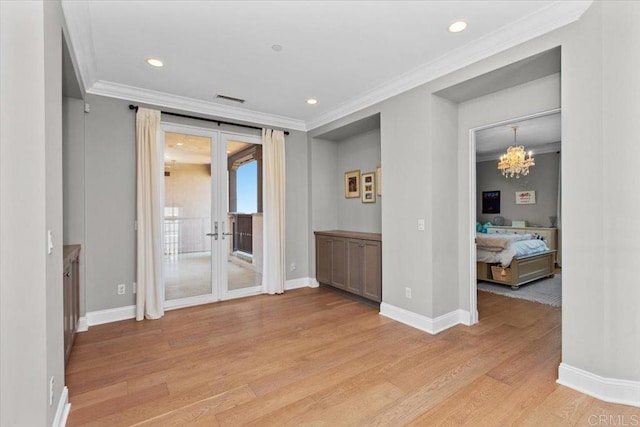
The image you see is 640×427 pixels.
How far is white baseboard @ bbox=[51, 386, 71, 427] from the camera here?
177cm

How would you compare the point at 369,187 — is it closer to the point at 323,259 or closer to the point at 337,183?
the point at 337,183

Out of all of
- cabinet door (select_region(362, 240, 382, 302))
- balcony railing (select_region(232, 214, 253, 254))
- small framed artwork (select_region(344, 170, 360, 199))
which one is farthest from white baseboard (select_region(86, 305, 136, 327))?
small framed artwork (select_region(344, 170, 360, 199))

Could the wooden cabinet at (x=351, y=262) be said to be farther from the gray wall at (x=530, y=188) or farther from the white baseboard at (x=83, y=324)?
the gray wall at (x=530, y=188)

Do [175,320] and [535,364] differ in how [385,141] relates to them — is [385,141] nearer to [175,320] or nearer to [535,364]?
[535,364]

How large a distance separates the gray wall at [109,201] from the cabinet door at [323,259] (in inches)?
103

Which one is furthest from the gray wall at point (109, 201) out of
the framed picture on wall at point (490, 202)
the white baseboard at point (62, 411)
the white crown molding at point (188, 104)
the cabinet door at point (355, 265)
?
the framed picture on wall at point (490, 202)

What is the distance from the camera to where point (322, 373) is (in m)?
2.45

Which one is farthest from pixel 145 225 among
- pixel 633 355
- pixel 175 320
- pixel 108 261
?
pixel 633 355

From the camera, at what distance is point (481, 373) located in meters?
2.41

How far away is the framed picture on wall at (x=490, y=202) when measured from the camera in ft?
27.4

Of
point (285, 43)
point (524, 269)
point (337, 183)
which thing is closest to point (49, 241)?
point (285, 43)

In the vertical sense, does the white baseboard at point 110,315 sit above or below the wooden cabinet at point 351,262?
below

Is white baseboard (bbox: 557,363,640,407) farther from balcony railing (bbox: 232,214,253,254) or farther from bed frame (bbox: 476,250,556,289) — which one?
balcony railing (bbox: 232,214,253,254)

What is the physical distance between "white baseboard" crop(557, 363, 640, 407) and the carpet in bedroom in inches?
88.7
